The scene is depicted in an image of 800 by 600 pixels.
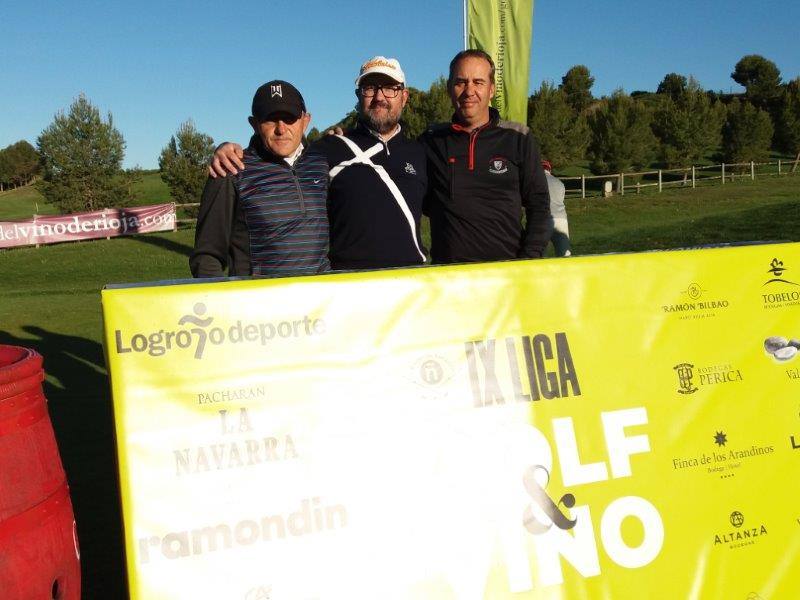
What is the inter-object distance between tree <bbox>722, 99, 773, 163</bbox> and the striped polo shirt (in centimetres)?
5650

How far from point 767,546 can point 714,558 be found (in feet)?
0.91

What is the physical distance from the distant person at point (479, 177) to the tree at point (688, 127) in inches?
1997

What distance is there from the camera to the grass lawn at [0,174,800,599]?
178 inches

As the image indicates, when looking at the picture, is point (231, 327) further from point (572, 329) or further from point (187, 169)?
point (187, 169)

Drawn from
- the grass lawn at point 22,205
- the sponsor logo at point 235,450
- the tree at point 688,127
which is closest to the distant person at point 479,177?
the sponsor logo at point 235,450

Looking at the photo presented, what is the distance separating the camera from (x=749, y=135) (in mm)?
52281

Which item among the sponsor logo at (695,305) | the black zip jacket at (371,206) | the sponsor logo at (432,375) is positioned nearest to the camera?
the sponsor logo at (432,375)

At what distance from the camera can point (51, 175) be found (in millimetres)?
49219

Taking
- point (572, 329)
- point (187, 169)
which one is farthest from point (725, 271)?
point (187, 169)

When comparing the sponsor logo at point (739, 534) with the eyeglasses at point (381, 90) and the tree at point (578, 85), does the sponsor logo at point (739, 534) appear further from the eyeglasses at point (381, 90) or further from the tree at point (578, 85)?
the tree at point (578, 85)

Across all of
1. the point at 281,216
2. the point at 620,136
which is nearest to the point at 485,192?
the point at 281,216

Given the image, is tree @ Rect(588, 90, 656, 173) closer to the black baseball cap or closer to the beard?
the beard

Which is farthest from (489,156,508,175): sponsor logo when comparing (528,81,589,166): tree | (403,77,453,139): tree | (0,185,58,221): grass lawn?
(0,185,58,221): grass lawn

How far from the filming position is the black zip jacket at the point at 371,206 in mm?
3787
